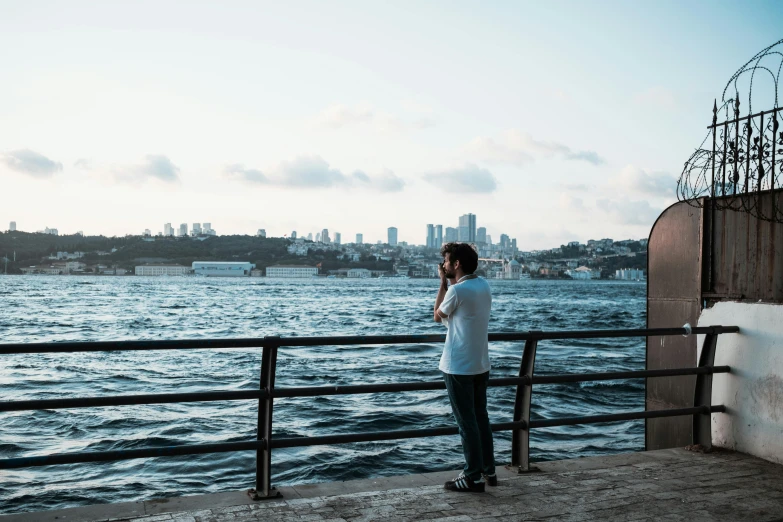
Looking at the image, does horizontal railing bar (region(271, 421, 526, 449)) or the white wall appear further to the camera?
the white wall

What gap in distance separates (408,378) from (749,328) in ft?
47.6

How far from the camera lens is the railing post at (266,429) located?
4.90 metres

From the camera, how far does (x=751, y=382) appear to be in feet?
20.8

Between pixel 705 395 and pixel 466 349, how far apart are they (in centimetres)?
291

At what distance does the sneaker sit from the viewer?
16.7ft

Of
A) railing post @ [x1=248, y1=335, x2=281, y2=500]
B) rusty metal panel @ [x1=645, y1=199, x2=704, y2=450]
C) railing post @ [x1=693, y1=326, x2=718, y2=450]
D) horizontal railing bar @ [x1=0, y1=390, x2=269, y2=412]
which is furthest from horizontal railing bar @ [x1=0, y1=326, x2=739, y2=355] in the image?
rusty metal panel @ [x1=645, y1=199, x2=704, y2=450]

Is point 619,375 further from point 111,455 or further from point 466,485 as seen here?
point 111,455

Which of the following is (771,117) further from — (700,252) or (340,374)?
(340,374)

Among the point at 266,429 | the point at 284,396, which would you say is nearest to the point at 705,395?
the point at 284,396

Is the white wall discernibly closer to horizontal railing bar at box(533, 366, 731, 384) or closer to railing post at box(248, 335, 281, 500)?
horizontal railing bar at box(533, 366, 731, 384)

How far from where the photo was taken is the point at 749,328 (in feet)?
20.9

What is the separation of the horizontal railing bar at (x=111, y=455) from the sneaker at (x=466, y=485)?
138 cm

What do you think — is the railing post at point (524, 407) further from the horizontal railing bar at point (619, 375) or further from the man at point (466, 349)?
the man at point (466, 349)

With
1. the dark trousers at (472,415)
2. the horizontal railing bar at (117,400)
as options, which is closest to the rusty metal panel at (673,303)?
the dark trousers at (472,415)
